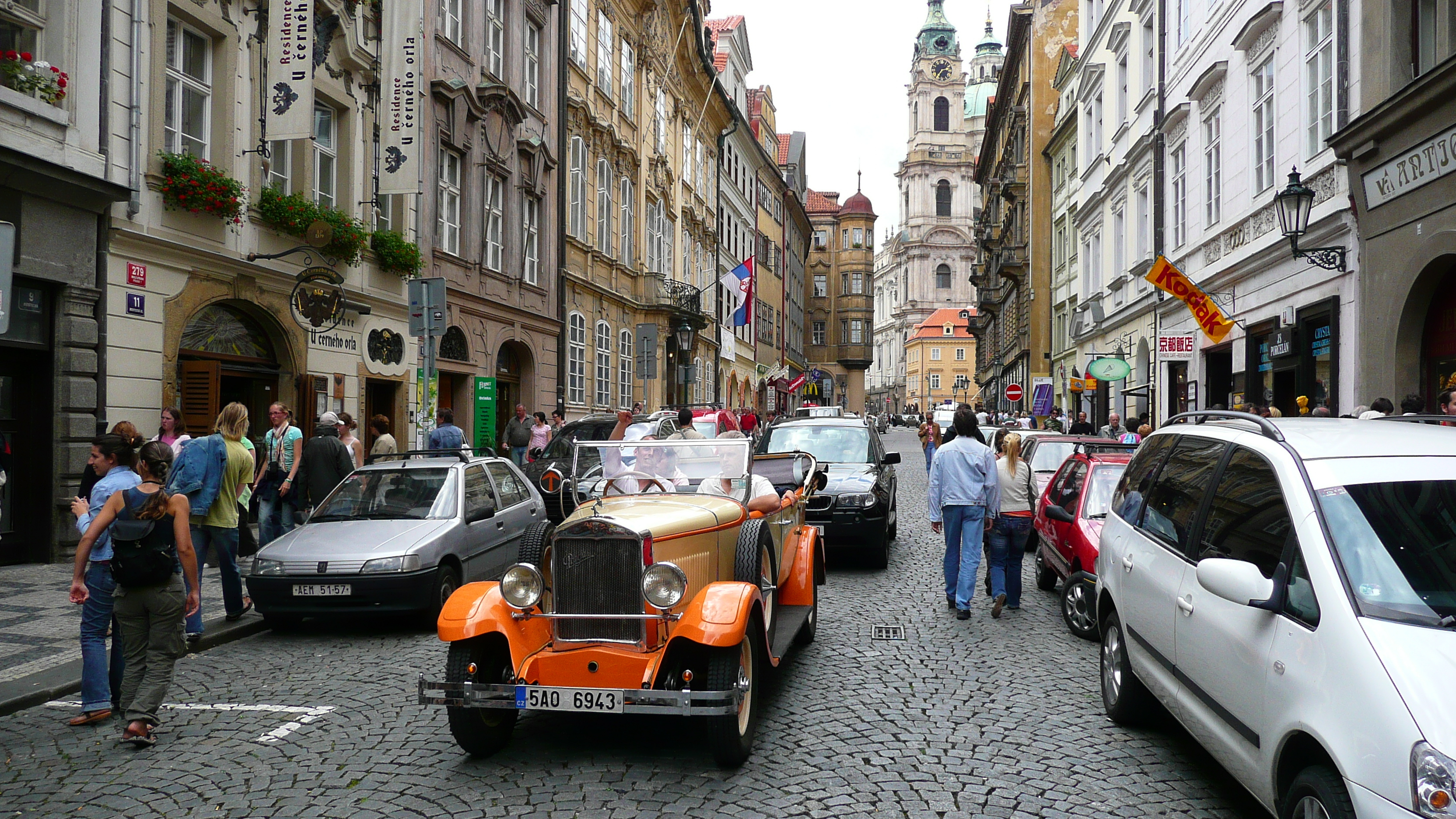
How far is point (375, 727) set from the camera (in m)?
5.90

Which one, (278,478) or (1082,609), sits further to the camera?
(278,478)

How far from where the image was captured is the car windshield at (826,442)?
13172mm

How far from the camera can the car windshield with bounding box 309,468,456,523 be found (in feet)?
30.6

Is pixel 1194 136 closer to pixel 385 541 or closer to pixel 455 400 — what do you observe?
pixel 455 400

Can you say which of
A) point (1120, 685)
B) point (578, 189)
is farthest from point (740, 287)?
point (1120, 685)

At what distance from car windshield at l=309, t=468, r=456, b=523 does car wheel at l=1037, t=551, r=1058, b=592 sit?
586cm

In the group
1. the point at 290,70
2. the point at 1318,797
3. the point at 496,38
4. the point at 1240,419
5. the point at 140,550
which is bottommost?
the point at 1318,797

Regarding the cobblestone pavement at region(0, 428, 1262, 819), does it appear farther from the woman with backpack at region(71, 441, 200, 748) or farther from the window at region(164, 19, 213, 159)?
the window at region(164, 19, 213, 159)

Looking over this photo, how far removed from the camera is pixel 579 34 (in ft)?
90.2

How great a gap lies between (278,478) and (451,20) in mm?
12967

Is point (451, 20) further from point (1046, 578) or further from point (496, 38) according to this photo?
point (1046, 578)

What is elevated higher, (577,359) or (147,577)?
(577,359)

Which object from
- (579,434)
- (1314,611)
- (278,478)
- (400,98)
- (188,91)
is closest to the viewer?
(1314,611)

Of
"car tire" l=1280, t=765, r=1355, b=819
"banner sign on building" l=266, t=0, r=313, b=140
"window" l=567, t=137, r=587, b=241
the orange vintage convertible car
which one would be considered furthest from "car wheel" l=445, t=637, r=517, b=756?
"window" l=567, t=137, r=587, b=241
